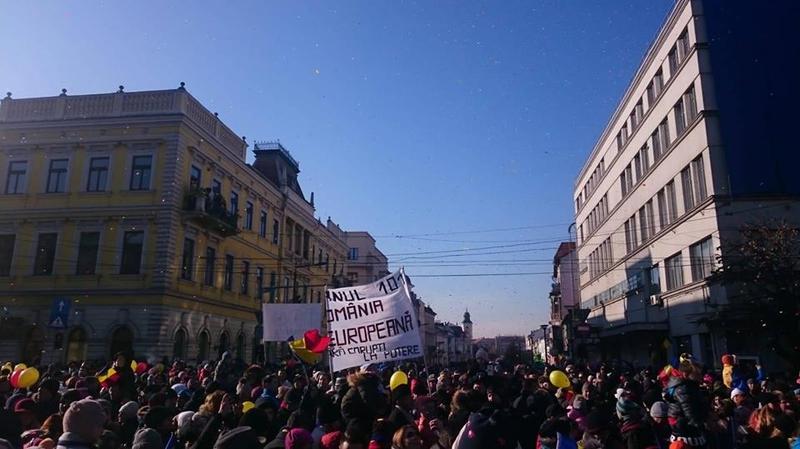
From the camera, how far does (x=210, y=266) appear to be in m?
33.8

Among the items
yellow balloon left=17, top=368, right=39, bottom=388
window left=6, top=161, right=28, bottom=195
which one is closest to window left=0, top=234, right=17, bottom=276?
window left=6, top=161, right=28, bottom=195

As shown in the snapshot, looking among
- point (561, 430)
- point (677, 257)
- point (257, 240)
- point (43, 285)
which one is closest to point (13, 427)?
point (561, 430)

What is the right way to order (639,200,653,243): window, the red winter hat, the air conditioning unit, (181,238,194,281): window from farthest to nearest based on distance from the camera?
(639,200,653,243): window
the air conditioning unit
(181,238,194,281): window
the red winter hat

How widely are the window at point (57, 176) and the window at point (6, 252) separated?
10.7 feet

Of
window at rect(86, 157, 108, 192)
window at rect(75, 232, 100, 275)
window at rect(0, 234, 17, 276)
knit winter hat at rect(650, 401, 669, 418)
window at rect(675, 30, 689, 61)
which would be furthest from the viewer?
window at rect(86, 157, 108, 192)

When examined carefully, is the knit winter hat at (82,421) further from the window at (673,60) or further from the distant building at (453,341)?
the distant building at (453,341)

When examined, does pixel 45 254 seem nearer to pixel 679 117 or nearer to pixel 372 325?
pixel 372 325

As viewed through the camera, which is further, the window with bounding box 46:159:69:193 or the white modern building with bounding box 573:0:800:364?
the window with bounding box 46:159:69:193

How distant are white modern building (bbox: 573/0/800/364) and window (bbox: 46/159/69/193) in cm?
3087

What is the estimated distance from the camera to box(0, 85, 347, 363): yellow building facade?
29.0 metres

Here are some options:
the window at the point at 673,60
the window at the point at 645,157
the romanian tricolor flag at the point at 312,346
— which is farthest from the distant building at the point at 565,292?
the romanian tricolor flag at the point at 312,346

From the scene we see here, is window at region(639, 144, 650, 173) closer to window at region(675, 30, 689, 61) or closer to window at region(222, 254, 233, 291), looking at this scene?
window at region(675, 30, 689, 61)

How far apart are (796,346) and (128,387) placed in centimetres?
1805

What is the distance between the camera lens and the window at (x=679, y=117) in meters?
28.6
